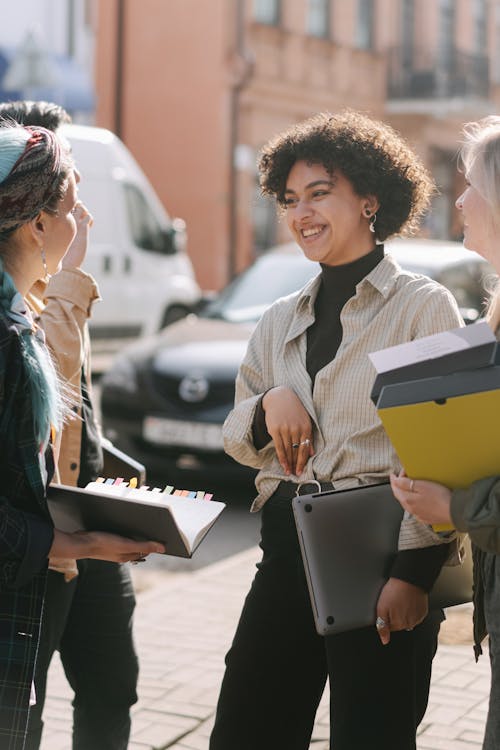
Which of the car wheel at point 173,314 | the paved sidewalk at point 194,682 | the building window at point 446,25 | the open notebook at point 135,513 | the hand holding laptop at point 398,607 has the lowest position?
the paved sidewalk at point 194,682

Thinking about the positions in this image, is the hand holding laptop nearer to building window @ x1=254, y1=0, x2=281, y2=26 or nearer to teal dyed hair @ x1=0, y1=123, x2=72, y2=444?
teal dyed hair @ x1=0, y1=123, x2=72, y2=444

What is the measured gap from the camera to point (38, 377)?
2.41 meters

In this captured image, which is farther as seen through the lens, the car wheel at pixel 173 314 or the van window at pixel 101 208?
the car wheel at pixel 173 314

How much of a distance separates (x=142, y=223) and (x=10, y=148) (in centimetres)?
1300

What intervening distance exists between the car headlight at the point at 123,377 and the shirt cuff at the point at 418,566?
567 cm

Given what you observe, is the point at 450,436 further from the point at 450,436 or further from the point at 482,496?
the point at 482,496

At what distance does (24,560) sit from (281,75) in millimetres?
25016

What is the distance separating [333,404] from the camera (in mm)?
2945

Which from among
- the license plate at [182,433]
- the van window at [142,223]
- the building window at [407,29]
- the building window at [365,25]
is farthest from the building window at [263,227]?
the license plate at [182,433]

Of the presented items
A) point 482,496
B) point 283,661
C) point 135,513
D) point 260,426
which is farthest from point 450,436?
point 283,661

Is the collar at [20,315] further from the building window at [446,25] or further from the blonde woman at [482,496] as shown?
A: the building window at [446,25]

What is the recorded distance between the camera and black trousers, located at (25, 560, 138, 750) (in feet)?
11.1

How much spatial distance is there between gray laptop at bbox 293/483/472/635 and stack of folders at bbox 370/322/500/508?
0.38m

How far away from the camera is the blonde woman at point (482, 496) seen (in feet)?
7.82
